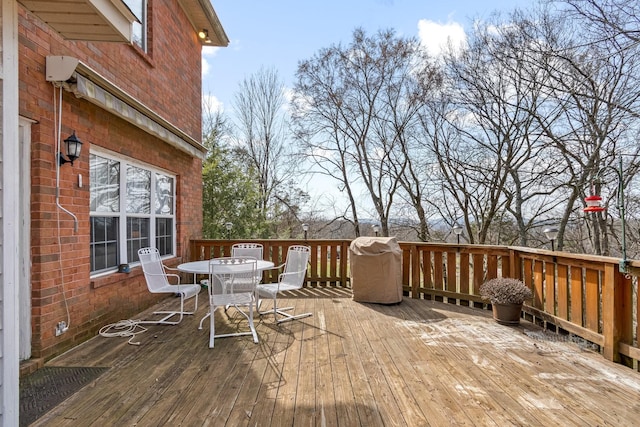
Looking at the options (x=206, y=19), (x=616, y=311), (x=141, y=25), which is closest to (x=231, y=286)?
(x=616, y=311)

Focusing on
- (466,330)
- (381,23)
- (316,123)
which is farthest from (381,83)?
(466,330)

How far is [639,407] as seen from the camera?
87.4 inches

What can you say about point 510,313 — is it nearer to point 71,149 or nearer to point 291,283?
point 291,283

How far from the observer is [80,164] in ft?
11.3

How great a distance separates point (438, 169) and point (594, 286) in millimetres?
7179

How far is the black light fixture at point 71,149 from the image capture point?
3178mm

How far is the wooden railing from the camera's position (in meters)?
2.98

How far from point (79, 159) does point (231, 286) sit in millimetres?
2043

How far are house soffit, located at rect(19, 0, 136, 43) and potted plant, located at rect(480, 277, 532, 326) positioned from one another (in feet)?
14.7

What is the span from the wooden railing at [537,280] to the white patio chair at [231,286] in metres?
2.53

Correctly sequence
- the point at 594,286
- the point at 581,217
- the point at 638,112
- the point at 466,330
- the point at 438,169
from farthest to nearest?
the point at 438,169 < the point at 581,217 < the point at 638,112 < the point at 466,330 < the point at 594,286

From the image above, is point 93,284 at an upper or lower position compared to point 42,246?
lower

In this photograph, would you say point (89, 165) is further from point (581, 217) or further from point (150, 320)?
point (581, 217)

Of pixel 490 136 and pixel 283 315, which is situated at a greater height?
pixel 490 136
